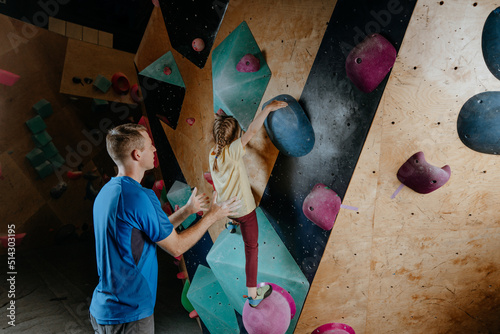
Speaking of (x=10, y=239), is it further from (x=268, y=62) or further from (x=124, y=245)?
(x=268, y=62)

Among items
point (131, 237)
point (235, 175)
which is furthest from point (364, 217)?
point (131, 237)

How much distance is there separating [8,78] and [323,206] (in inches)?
181

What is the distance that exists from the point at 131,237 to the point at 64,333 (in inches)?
95.9

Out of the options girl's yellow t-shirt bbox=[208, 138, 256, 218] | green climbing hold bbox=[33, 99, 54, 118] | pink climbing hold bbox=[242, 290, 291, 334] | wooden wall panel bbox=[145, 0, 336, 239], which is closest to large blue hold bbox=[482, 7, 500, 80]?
wooden wall panel bbox=[145, 0, 336, 239]

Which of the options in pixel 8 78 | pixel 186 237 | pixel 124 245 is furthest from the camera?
pixel 8 78

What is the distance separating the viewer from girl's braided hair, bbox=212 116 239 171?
2.02 m

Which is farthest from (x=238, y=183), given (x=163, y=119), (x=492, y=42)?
(x=492, y=42)

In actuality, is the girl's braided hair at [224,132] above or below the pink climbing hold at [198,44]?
below

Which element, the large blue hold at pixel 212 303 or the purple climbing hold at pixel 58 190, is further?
the purple climbing hold at pixel 58 190

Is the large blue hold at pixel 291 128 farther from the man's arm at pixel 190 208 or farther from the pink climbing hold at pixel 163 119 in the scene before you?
the pink climbing hold at pixel 163 119

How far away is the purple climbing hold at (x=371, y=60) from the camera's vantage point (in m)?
1.60

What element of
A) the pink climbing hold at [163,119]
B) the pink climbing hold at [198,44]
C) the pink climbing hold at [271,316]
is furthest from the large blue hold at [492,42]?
the pink climbing hold at [163,119]

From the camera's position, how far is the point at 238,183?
6.50ft

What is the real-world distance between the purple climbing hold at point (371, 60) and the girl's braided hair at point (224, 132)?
2.89ft
